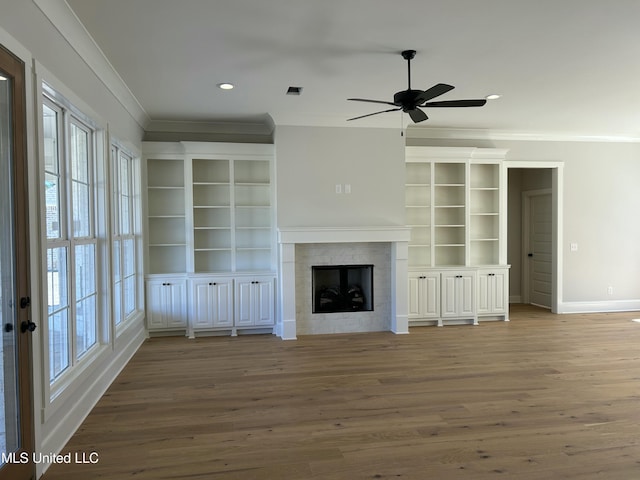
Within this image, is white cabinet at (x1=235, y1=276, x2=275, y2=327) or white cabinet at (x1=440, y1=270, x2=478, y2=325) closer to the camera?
white cabinet at (x1=235, y1=276, x2=275, y2=327)

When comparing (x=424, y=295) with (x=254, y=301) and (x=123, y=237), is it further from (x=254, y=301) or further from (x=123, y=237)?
(x=123, y=237)

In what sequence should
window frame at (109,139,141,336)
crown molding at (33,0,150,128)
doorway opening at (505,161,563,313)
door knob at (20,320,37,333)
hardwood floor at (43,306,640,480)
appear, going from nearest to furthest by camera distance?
1. door knob at (20,320,37,333)
2. hardwood floor at (43,306,640,480)
3. crown molding at (33,0,150,128)
4. window frame at (109,139,141,336)
5. doorway opening at (505,161,563,313)

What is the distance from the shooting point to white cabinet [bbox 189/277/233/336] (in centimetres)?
578

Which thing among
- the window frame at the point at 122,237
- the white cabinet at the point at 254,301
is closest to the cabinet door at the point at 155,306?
the window frame at the point at 122,237

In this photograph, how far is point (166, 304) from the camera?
5781mm

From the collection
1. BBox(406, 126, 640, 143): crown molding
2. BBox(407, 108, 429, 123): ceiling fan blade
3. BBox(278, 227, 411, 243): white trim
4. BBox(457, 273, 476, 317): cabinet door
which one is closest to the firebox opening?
BBox(278, 227, 411, 243): white trim

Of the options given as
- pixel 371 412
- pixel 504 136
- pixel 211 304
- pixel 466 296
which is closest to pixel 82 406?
pixel 371 412

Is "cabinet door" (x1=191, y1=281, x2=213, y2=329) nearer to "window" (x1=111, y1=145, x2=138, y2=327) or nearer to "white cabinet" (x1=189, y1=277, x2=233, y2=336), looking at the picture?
"white cabinet" (x1=189, y1=277, x2=233, y2=336)

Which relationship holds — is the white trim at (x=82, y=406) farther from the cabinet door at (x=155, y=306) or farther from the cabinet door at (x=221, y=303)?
the cabinet door at (x=221, y=303)

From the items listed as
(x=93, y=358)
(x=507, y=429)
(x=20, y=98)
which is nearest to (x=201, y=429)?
(x=93, y=358)

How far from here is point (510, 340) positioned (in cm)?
546

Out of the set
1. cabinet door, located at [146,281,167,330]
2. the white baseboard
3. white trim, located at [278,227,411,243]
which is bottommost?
the white baseboard

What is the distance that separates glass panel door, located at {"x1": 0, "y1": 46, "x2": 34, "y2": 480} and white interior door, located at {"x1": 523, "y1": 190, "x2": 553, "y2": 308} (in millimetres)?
7450

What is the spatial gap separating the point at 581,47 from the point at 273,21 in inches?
101
